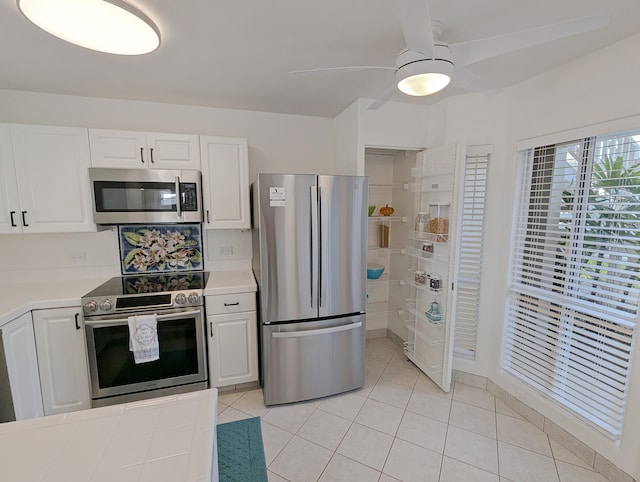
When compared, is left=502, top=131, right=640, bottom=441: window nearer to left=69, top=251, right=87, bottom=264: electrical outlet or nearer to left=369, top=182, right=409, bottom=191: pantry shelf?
left=369, top=182, right=409, bottom=191: pantry shelf

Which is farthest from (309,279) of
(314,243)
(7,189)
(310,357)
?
(7,189)

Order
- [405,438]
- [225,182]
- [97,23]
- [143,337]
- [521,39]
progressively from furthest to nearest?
[225,182]
[143,337]
[405,438]
[97,23]
[521,39]

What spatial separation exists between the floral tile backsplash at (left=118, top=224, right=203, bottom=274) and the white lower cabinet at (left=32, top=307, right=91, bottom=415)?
67cm

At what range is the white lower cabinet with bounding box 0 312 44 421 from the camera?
6.07 feet

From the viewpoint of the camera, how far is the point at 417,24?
3.38 feet

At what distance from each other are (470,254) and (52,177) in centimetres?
336

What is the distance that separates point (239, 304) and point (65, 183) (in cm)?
161

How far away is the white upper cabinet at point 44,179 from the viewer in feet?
7.14

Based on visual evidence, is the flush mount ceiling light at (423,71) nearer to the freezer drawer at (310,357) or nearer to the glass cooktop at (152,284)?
the freezer drawer at (310,357)

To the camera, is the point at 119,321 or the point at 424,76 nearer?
the point at 424,76

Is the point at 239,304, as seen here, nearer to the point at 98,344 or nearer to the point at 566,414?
the point at 98,344

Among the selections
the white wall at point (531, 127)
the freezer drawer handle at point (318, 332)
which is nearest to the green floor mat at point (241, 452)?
the freezer drawer handle at point (318, 332)

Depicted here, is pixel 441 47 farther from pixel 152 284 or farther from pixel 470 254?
pixel 152 284

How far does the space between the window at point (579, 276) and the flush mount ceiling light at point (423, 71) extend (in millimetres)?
1170
